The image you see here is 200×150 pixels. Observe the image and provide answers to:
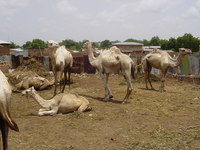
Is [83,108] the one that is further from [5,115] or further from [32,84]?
[32,84]

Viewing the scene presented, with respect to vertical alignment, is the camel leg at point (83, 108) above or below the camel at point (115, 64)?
below

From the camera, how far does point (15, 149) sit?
215 inches

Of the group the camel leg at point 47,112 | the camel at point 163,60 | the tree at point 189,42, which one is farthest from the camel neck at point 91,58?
the tree at point 189,42

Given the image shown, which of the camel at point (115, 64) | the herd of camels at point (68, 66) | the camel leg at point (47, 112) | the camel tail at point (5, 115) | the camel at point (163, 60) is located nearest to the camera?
the camel tail at point (5, 115)

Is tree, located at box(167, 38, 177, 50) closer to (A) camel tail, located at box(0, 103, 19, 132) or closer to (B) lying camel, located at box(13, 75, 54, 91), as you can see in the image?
(B) lying camel, located at box(13, 75, 54, 91)

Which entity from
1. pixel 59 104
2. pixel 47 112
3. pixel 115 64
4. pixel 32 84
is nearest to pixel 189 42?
pixel 32 84

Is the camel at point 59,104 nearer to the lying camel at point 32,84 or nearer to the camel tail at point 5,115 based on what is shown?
the camel tail at point 5,115

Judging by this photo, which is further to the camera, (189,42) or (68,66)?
(189,42)

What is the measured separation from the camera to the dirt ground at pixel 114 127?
5.76m

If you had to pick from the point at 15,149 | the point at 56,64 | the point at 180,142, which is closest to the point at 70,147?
the point at 15,149

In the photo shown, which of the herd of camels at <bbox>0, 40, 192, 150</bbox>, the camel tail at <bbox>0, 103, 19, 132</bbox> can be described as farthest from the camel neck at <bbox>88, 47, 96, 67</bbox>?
the camel tail at <bbox>0, 103, 19, 132</bbox>

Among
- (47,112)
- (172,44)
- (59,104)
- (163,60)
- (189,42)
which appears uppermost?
(189,42)

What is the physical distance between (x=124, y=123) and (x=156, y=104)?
2.96 metres

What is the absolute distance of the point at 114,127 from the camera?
709 centimetres
